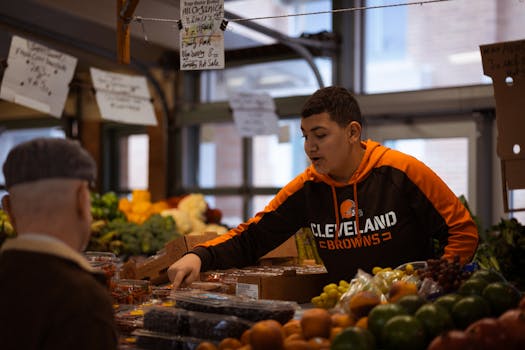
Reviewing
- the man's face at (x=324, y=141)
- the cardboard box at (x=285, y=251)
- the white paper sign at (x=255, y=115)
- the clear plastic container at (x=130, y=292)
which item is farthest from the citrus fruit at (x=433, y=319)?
the white paper sign at (x=255, y=115)

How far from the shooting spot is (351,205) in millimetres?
2648

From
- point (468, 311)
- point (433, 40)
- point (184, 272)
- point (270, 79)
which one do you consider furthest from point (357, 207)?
point (270, 79)

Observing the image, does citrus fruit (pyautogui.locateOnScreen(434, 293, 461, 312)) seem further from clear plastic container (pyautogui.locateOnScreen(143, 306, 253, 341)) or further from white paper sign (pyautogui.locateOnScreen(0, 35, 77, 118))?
white paper sign (pyautogui.locateOnScreen(0, 35, 77, 118))

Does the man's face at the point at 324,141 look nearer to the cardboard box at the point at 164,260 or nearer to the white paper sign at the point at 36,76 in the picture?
the cardboard box at the point at 164,260

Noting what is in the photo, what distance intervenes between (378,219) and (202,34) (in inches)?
40.5

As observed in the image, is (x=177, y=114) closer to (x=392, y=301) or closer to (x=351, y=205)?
(x=351, y=205)

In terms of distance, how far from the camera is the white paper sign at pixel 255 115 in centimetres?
509

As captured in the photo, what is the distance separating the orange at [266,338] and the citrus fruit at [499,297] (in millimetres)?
562

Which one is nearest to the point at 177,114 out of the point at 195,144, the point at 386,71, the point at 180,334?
the point at 195,144

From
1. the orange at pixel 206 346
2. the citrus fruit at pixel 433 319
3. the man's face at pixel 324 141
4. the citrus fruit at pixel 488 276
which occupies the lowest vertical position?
the orange at pixel 206 346

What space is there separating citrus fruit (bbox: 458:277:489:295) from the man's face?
3.03 ft

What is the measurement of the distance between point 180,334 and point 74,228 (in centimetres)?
52

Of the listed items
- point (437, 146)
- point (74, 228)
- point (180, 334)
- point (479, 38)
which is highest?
point (479, 38)

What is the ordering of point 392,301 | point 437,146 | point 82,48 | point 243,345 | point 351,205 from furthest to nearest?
1. point 437,146
2. point 82,48
3. point 351,205
4. point 392,301
5. point 243,345
